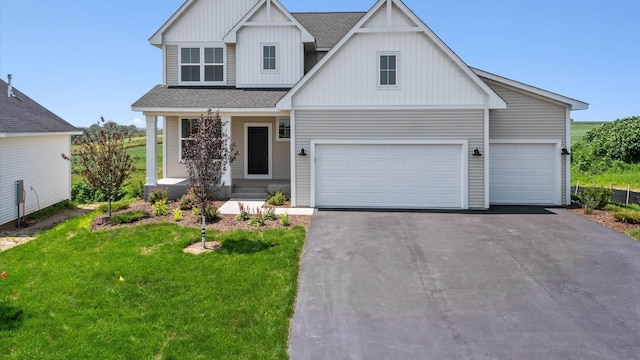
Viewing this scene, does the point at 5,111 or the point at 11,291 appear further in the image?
the point at 5,111

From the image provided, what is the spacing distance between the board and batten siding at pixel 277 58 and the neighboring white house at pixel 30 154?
7829 millimetres

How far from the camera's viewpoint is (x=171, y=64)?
1823 centimetres

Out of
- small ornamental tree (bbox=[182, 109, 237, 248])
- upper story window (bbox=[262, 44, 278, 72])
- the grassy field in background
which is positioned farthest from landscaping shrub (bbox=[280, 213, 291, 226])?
the grassy field in background

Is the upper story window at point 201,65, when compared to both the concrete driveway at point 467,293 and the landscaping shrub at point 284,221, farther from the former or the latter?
the concrete driveway at point 467,293

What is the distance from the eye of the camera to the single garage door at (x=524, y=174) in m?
15.6

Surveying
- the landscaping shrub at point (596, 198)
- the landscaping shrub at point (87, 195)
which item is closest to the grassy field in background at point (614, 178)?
the landscaping shrub at point (596, 198)

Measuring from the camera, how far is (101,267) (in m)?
8.74

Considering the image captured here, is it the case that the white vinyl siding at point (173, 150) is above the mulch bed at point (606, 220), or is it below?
above

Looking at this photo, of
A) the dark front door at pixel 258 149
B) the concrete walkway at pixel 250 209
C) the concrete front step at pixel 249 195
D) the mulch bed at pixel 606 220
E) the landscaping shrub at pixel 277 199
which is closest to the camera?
the mulch bed at pixel 606 220

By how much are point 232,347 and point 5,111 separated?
14910mm

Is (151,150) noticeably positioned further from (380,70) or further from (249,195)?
(380,70)

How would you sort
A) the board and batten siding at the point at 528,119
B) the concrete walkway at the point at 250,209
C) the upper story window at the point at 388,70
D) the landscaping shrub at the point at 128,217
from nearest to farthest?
1. the landscaping shrub at the point at 128,217
2. the concrete walkway at the point at 250,209
3. the upper story window at the point at 388,70
4. the board and batten siding at the point at 528,119

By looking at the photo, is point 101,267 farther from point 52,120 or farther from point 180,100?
point 52,120

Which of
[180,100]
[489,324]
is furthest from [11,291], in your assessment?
[180,100]
